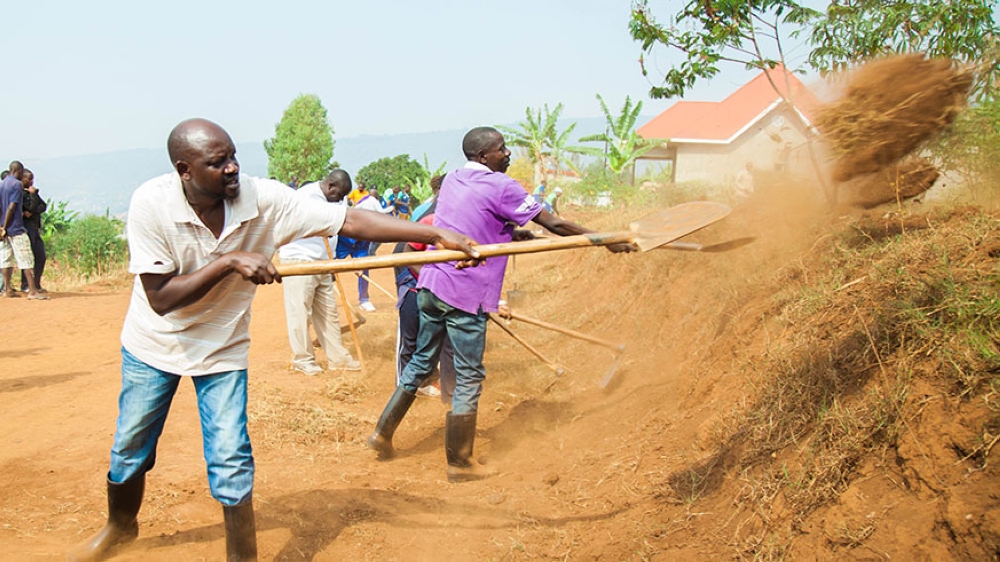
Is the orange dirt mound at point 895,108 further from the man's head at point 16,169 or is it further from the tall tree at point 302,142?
the tall tree at point 302,142

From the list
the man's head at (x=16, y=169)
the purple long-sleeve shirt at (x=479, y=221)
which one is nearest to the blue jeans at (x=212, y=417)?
the purple long-sleeve shirt at (x=479, y=221)

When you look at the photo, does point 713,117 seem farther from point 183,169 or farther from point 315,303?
point 183,169

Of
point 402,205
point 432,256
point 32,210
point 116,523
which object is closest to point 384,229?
point 432,256

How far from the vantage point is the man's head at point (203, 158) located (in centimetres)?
281

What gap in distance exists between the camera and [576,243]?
10.6 feet

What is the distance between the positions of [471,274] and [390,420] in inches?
A: 47.3

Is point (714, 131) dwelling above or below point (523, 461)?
above

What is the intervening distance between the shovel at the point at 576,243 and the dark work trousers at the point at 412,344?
2.58 meters

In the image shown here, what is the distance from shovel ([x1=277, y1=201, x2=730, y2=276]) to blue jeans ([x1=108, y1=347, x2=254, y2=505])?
0.59m

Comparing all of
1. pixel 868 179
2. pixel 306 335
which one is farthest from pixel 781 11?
pixel 306 335

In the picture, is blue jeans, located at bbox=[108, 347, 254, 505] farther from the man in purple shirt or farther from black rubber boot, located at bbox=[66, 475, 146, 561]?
the man in purple shirt

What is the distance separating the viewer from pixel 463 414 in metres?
4.48

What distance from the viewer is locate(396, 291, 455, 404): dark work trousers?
6.05m

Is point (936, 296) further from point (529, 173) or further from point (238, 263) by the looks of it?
point (529, 173)
